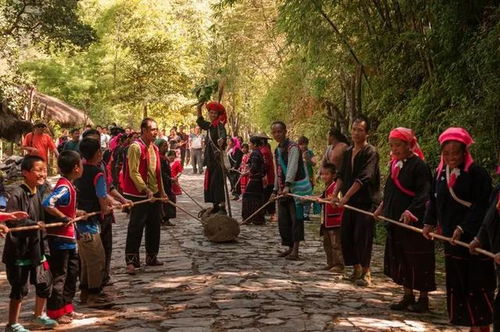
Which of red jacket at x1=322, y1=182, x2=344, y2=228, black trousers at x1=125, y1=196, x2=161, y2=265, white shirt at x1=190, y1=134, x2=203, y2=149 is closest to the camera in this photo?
black trousers at x1=125, y1=196, x2=161, y2=265

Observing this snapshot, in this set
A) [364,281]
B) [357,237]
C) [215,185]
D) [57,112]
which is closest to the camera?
[357,237]

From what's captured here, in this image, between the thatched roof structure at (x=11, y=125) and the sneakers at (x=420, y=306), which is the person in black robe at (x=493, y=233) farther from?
the thatched roof structure at (x=11, y=125)

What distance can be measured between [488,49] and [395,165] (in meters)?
2.71

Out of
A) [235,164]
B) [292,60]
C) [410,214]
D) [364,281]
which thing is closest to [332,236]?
[364,281]

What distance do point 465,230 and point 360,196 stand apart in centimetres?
227

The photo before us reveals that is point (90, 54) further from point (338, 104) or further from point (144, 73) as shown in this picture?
point (338, 104)

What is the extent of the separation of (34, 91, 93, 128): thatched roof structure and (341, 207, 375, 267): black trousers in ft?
68.8

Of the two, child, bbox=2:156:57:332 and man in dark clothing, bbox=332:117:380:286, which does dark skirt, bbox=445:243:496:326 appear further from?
child, bbox=2:156:57:332

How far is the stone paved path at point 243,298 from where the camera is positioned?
18.9 feet

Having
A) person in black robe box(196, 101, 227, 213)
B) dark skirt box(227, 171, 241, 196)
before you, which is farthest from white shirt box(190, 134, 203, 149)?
person in black robe box(196, 101, 227, 213)

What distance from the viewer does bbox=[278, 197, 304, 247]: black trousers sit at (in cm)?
901

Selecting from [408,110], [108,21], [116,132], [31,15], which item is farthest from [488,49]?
[108,21]

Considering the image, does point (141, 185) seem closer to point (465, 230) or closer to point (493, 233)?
point (465, 230)

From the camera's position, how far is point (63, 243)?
5.86m
